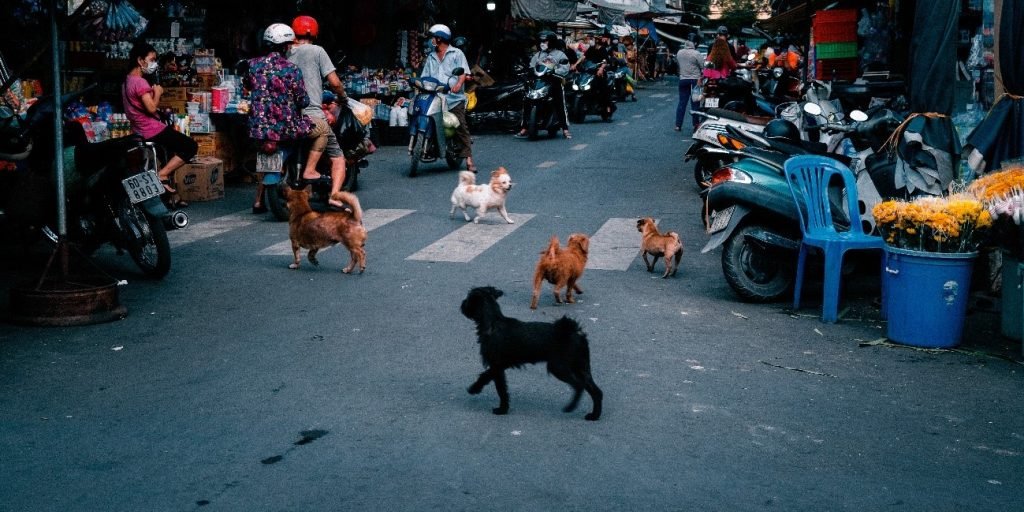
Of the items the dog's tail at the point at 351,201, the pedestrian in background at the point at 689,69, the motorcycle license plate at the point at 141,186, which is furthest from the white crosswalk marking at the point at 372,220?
the pedestrian in background at the point at 689,69

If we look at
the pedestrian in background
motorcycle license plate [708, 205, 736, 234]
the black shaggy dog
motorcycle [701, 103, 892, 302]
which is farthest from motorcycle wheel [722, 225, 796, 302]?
the pedestrian in background

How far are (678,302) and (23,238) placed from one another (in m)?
5.52

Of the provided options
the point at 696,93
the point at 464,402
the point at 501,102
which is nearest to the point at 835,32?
the point at 696,93

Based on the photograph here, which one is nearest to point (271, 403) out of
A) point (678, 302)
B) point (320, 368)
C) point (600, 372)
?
point (320, 368)

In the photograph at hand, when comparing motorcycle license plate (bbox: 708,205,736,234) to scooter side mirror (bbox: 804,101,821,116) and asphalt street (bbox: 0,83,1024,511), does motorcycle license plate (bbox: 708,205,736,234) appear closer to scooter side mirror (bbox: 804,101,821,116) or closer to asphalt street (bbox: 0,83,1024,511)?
asphalt street (bbox: 0,83,1024,511)

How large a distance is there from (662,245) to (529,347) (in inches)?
155

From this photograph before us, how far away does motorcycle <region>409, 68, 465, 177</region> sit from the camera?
15711mm

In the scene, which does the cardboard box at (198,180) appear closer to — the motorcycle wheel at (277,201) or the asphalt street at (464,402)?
the motorcycle wheel at (277,201)

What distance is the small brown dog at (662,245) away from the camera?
9.19 metres

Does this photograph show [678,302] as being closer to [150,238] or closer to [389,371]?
[389,371]

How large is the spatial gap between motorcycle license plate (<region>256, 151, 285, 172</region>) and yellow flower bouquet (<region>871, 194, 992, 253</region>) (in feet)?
21.9

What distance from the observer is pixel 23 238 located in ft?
30.7

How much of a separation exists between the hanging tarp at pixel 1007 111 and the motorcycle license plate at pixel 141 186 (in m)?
6.27

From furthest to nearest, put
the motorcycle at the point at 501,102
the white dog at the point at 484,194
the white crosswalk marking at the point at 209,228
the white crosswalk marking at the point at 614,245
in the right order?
the motorcycle at the point at 501,102
the white dog at the point at 484,194
the white crosswalk marking at the point at 209,228
the white crosswalk marking at the point at 614,245
